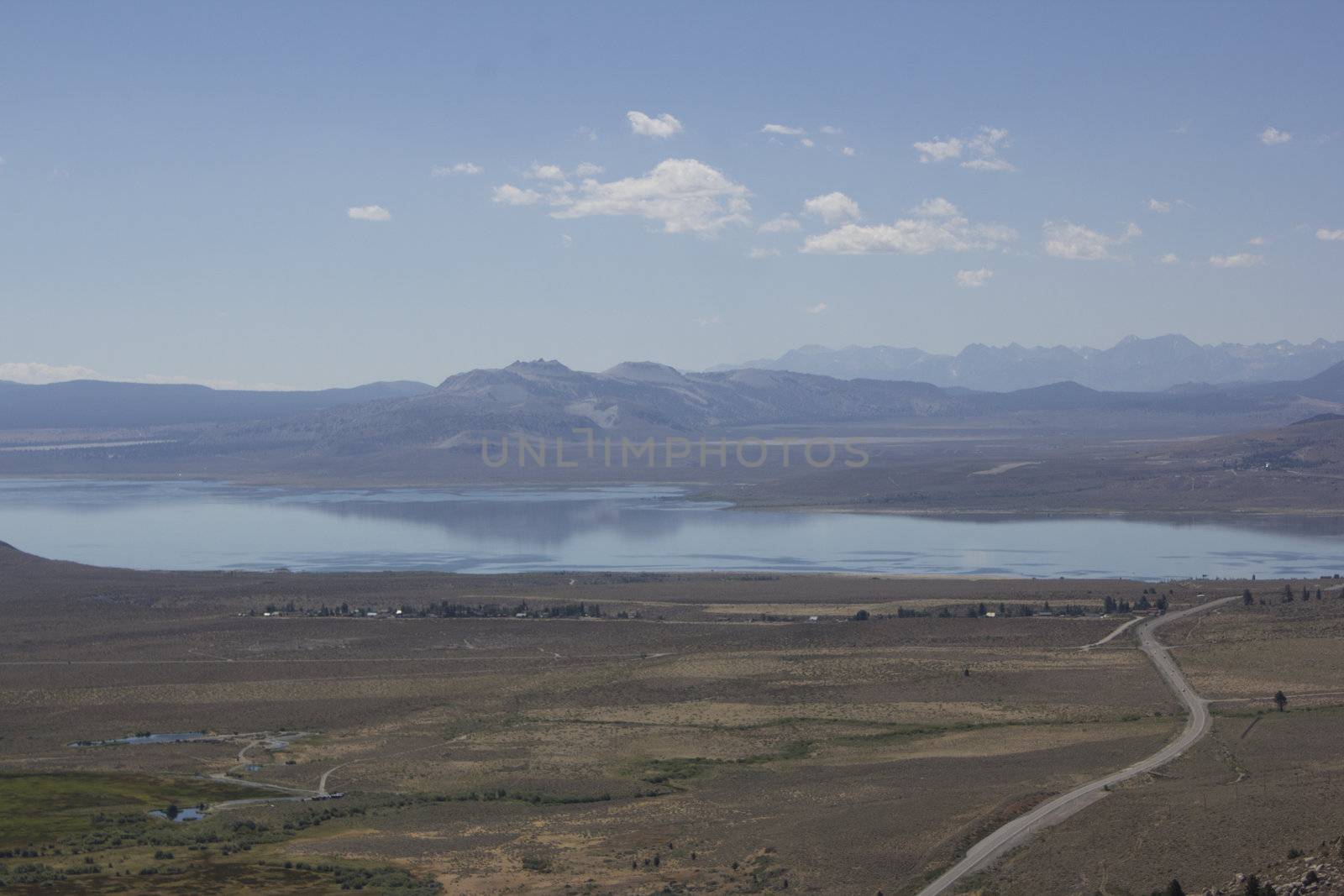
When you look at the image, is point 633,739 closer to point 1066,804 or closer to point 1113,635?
point 1066,804

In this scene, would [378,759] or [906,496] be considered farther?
[906,496]

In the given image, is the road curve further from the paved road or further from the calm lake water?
the calm lake water

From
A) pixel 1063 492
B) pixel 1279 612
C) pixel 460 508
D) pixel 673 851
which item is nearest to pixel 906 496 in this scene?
pixel 1063 492

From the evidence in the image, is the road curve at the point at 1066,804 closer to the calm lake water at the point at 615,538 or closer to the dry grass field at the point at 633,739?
the dry grass field at the point at 633,739

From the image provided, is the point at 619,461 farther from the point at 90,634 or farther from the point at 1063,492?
the point at 90,634

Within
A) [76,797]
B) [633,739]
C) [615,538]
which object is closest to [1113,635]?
[633,739]
